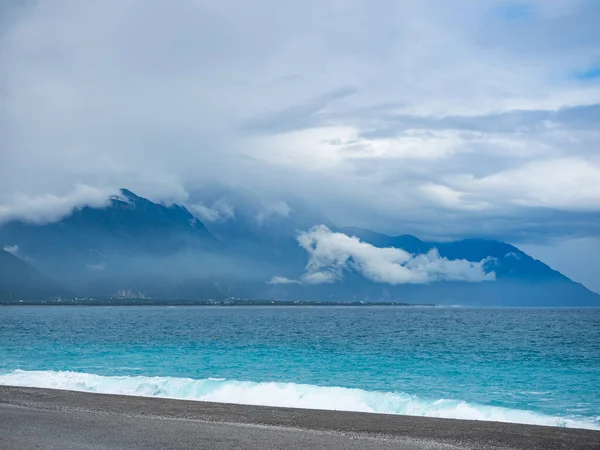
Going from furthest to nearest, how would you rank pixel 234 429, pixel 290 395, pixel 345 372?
pixel 345 372 → pixel 290 395 → pixel 234 429

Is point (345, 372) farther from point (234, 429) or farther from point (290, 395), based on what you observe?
point (234, 429)

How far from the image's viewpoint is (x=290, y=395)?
3058 centimetres

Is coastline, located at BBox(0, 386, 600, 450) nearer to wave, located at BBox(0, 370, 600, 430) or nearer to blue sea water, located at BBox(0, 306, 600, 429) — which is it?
wave, located at BBox(0, 370, 600, 430)

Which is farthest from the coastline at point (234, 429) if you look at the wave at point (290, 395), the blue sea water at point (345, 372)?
the blue sea water at point (345, 372)

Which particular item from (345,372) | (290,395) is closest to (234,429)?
(290,395)

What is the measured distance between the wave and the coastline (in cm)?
416

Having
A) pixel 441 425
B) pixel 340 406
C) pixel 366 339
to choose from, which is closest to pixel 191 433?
pixel 441 425

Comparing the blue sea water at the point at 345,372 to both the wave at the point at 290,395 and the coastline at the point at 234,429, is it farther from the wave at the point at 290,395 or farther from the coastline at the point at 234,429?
the coastline at the point at 234,429

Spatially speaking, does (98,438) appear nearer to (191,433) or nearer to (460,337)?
(191,433)

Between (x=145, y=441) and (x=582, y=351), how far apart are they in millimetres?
48556

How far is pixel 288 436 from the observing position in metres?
18.2

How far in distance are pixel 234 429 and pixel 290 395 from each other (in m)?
11.7

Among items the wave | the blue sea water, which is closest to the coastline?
the wave

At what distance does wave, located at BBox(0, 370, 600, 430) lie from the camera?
26.5m
